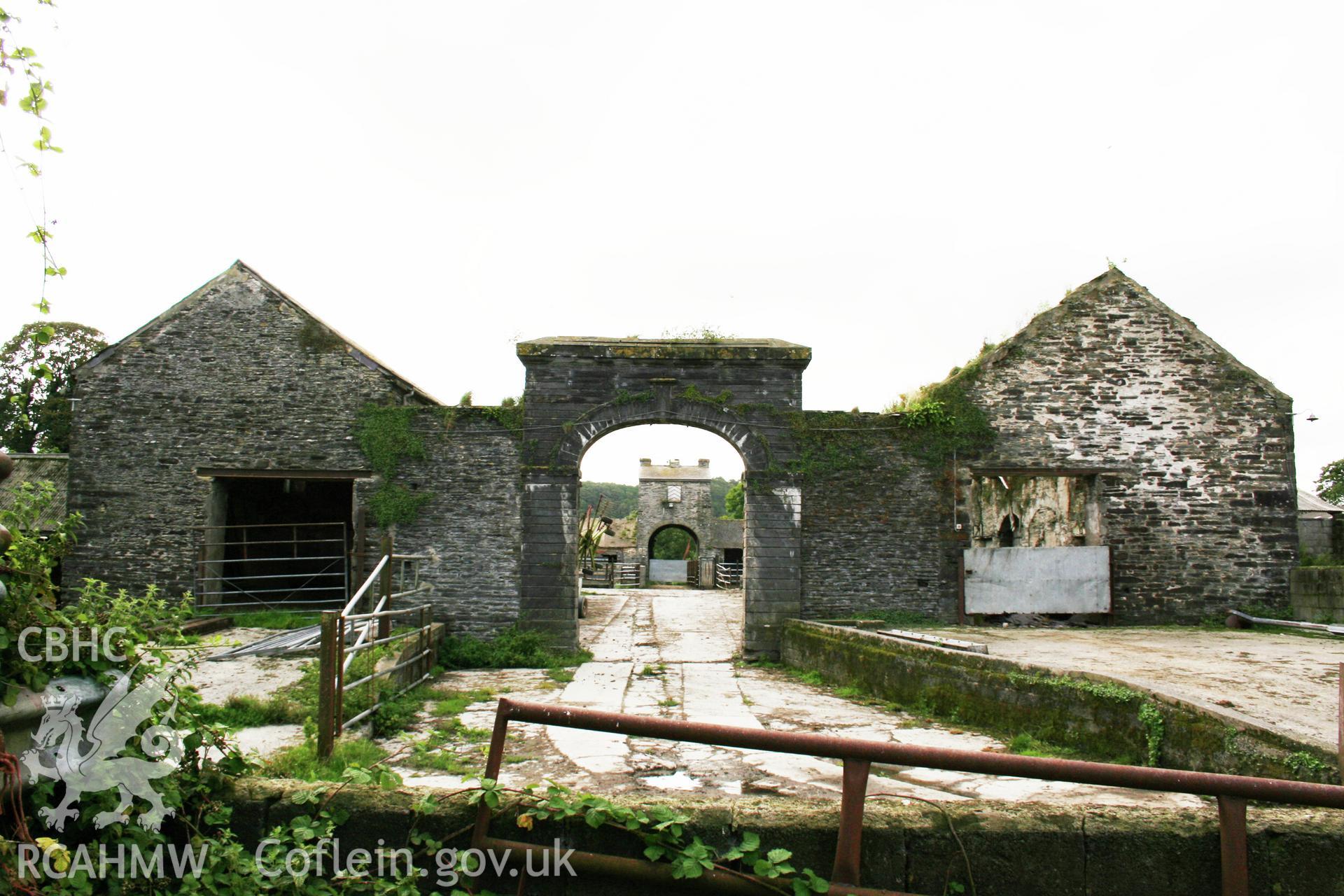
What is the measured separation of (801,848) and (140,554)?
1239 cm

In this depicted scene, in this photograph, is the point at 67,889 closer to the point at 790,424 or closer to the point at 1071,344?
the point at 790,424

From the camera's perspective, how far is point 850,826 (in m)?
2.97

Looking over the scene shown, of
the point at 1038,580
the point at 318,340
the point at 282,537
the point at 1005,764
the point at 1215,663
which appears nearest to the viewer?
the point at 1005,764

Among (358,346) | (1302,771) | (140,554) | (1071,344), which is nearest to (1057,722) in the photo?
Result: (1302,771)

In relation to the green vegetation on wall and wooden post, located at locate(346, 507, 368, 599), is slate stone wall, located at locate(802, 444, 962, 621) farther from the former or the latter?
wooden post, located at locate(346, 507, 368, 599)

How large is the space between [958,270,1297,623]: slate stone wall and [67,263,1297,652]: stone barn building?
3cm

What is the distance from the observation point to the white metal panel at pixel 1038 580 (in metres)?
12.2

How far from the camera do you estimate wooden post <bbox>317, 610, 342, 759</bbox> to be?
233 inches

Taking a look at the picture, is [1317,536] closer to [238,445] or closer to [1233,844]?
[1233,844]

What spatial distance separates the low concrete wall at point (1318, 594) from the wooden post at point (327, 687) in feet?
41.8

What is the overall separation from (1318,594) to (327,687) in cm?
1293

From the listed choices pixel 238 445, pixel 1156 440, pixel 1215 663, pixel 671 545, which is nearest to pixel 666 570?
pixel 671 545

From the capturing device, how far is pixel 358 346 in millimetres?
12672

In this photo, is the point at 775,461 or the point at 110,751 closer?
the point at 110,751
